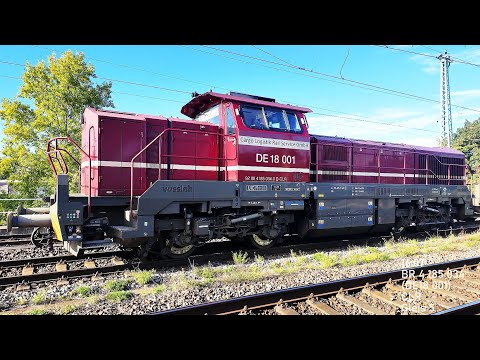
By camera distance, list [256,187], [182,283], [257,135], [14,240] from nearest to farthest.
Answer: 1. [182,283]
2. [256,187]
3. [257,135]
4. [14,240]

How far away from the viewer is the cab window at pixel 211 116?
880 cm

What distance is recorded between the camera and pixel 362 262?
26.9ft

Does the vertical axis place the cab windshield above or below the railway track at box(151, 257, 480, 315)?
above

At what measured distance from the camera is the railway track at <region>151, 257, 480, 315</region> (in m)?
4.79

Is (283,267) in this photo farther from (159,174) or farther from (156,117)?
(156,117)

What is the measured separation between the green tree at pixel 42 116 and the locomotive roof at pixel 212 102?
12174 millimetres

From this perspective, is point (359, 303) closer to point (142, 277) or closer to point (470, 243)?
point (142, 277)

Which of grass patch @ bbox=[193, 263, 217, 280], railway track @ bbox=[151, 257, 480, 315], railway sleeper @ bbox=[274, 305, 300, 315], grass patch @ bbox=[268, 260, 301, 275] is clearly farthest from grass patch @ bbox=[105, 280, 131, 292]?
grass patch @ bbox=[268, 260, 301, 275]

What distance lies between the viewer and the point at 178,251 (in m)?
8.12

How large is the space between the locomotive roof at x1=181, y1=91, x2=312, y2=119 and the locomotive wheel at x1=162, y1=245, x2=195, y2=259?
12.3 feet

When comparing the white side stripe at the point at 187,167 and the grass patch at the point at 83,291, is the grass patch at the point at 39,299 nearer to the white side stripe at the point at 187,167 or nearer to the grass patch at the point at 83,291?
the grass patch at the point at 83,291

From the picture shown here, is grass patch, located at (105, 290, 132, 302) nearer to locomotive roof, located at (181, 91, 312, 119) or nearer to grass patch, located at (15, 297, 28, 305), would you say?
grass patch, located at (15, 297, 28, 305)

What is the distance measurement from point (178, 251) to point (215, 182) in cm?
191

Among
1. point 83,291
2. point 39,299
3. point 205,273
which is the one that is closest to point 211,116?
point 205,273
